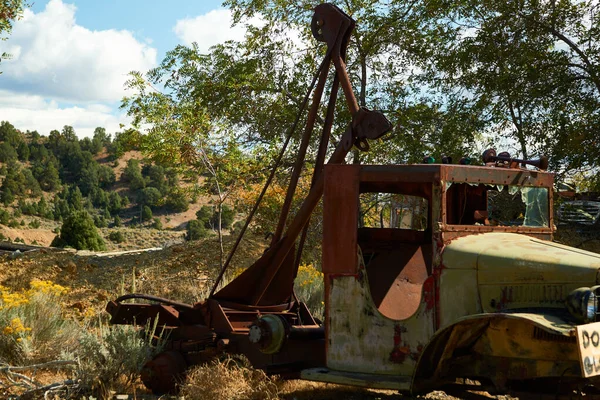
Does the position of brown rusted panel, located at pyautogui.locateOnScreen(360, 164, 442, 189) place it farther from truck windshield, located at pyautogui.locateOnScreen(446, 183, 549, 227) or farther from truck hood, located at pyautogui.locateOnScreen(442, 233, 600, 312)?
truck hood, located at pyautogui.locateOnScreen(442, 233, 600, 312)

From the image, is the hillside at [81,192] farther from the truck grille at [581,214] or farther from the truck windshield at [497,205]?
the truck windshield at [497,205]

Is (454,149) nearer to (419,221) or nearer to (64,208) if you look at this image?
(419,221)

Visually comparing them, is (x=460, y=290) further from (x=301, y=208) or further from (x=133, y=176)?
(x=133, y=176)

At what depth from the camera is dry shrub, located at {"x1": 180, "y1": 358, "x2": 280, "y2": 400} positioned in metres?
5.50

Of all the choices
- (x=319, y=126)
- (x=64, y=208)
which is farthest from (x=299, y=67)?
(x=64, y=208)

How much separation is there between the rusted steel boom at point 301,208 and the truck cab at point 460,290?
691 mm

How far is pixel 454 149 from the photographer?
12.1m

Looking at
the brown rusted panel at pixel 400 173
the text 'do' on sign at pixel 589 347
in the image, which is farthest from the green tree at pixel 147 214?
the text 'do' on sign at pixel 589 347

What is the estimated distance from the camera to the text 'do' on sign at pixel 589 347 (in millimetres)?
3883

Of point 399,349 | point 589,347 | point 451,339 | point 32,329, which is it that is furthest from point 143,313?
point 589,347

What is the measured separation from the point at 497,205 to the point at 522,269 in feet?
4.12

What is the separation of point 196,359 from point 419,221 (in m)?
2.48

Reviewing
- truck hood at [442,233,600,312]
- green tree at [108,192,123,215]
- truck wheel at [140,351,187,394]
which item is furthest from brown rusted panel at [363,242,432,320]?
green tree at [108,192,123,215]

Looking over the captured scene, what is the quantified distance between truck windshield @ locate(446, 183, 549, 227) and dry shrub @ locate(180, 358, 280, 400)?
6.69ft
